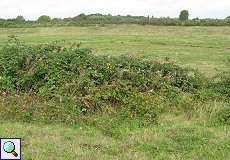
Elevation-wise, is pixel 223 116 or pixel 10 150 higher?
pixel 10 150

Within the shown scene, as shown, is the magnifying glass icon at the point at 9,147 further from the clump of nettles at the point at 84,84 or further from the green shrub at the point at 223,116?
the green shrub at the point at 223,116

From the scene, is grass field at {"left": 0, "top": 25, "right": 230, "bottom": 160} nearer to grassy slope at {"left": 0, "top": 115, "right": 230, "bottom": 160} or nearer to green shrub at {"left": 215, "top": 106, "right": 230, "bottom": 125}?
grassy slope at {"left": 0, "top": 115, "right": 230, "bottom": 160}

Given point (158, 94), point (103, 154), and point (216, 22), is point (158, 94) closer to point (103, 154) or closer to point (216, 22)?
point (103, 154)

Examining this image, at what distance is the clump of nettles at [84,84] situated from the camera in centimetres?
795

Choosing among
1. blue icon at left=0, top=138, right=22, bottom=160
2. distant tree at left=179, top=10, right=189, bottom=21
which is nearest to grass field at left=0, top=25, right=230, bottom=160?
blue icon at left=0, top=138, right=22, bottom=160

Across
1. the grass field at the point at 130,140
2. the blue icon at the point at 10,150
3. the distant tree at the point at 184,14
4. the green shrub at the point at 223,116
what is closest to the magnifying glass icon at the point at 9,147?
the blue icon at the point at 10,150

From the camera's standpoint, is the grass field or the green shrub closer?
the grass field

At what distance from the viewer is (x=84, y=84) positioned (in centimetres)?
840

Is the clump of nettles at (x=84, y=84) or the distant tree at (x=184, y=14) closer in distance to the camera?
the clump of nettles at (x=84, y=84)

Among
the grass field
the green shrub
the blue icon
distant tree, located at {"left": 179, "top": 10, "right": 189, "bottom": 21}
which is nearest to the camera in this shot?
the blue icon

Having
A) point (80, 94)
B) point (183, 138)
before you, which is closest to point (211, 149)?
point (183, 138)

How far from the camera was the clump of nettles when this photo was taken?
7.95m

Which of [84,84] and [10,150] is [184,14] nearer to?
[84,84]

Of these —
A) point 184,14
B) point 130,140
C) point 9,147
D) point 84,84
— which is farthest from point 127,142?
point 184,14
